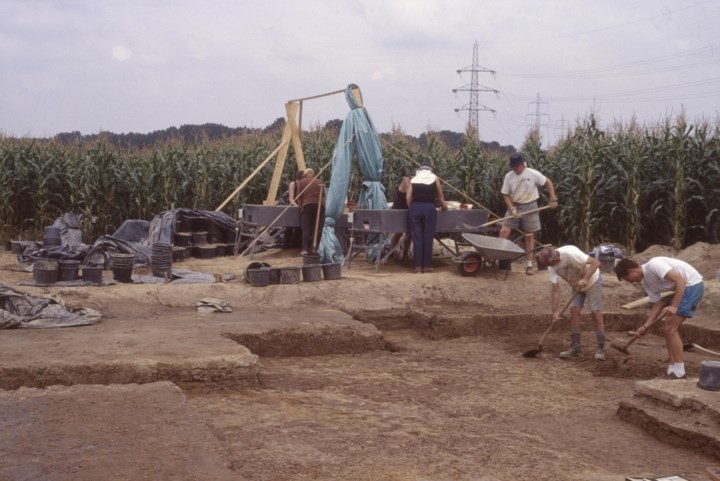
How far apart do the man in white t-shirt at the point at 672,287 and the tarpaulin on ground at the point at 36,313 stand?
6129 mm

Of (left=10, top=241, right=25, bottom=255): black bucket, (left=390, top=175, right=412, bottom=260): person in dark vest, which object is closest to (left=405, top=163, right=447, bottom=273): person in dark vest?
(left=390, top=175, right=412, bottom=260): person in dark vest

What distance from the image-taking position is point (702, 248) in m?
14.4

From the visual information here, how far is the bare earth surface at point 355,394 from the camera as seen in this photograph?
5711mm

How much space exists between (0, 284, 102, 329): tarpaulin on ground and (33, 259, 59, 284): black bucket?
75.6 inches

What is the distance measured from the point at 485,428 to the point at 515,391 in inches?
59.3

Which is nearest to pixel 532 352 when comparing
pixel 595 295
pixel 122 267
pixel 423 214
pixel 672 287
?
pixel 595 295

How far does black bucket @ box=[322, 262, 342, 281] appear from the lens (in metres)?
12.5

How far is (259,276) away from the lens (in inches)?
478

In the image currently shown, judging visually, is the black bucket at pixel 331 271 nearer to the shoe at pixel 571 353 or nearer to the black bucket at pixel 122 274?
the black bucket at pixel 122 274

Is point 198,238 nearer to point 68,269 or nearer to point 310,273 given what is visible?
point 68,269

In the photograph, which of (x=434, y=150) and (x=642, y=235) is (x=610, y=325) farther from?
(x=434, y=150)

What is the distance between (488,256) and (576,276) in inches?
129

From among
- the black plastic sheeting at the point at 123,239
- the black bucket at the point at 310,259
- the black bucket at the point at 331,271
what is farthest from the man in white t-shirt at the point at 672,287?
the black plastic sheeting at the point at 123,239

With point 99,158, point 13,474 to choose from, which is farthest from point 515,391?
point 99,158
